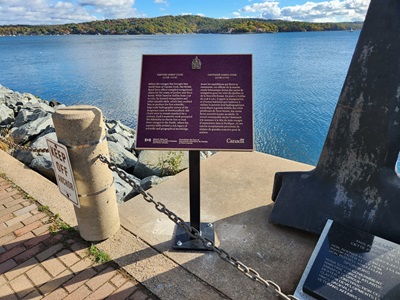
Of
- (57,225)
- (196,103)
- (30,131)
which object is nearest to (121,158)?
(30,131)

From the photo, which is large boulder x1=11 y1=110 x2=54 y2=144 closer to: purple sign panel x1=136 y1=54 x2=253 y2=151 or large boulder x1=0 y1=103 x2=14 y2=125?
large boulder x1=0 y1=103 x2=14 y2=125

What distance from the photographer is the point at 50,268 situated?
271 cm

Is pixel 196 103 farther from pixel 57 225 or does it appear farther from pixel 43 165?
pixel 43 165

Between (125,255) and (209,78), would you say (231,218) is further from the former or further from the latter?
(209,78)

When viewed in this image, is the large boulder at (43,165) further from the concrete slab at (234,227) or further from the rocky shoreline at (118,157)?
the concrete slab at (234,227)

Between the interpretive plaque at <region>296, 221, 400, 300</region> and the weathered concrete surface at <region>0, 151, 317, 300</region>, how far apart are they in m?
0.28

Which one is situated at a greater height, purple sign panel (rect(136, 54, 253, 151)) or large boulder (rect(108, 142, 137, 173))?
purple sign panel (rect(136, 54, 253, 151))

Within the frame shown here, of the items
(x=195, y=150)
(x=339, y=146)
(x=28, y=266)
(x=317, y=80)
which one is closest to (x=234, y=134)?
(x=195, y=150)

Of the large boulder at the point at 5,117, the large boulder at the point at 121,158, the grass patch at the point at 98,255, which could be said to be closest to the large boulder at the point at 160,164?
the large boulder at the point at 121,158

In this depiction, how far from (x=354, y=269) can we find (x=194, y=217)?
1.40 meters

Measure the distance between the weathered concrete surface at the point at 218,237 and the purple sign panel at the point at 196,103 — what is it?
1.06 meters

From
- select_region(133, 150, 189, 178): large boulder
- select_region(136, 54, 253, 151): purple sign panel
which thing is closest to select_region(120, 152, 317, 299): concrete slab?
select_region(133, 150, 189, 178): large boulder

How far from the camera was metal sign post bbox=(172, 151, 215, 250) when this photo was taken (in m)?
2.74

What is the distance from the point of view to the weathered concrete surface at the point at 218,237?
101 inches
